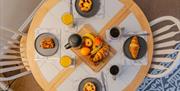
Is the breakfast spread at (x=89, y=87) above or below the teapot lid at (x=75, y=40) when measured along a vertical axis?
below

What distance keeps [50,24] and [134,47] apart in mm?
416

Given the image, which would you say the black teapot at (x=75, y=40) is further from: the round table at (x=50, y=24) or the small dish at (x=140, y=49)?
the small dish at (x=140, y=49)

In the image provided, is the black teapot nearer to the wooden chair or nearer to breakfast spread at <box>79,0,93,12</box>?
breakfast spread at <box>79,0,93,12</box>

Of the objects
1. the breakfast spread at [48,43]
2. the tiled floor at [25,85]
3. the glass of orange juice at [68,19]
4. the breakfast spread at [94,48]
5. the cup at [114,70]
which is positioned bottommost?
the tiled floor at [25,85]

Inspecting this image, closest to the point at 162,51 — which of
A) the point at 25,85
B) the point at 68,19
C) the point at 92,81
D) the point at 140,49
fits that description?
the point at 140,49

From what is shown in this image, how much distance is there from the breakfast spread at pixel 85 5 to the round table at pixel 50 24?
0.11 meters

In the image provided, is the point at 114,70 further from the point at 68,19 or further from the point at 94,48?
the point at 68,19

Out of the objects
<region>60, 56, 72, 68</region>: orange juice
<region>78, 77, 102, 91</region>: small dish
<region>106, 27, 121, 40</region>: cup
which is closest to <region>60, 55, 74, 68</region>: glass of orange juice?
<region>60, 56, 72, 68</region>: orange juice

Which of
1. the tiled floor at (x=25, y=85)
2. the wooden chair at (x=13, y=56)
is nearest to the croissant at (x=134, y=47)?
the wooden chair at (x=13, y=56)

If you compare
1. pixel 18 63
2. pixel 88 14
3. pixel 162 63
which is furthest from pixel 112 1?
pixel 18 63

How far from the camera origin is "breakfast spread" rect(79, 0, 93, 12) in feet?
4.53

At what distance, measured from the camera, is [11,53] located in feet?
5.43

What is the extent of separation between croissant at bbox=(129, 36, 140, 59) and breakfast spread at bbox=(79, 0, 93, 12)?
245 millimetres

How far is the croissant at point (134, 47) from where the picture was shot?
1.35m
